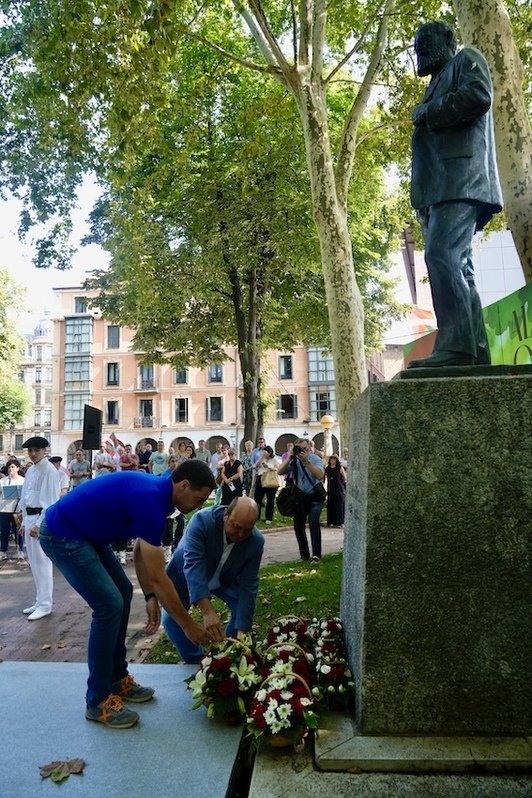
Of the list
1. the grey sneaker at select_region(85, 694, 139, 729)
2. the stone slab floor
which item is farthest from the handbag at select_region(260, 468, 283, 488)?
the grey sneaker at select_region(85, 694, 139, 729)

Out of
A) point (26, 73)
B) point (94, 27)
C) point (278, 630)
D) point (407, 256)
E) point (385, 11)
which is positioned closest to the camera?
point (278, 630)

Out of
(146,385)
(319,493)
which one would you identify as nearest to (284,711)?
(319,493)

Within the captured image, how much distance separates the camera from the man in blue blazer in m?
4.29

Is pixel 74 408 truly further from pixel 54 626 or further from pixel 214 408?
pixel 54 626

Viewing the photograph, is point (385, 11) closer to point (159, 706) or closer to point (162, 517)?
point (162, 517)

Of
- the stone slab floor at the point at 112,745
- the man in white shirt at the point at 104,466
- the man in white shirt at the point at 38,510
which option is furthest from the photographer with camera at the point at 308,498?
the stone slab floor at the point at 112,745

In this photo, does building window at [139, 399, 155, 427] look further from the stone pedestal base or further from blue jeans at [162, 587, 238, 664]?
the stone pedestal base

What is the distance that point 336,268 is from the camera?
10.2 metres

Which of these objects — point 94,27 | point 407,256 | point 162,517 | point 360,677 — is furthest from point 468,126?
point 407,256

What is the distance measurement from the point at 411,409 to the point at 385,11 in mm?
11148

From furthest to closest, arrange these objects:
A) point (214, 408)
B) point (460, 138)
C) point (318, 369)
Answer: point (214, 408) → point (318, 369) → point (460, 138)

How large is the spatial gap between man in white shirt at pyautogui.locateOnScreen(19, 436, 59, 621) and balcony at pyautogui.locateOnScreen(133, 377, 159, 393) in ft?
140

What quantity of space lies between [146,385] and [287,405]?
39.9 ft

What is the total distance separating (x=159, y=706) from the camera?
145 inches
